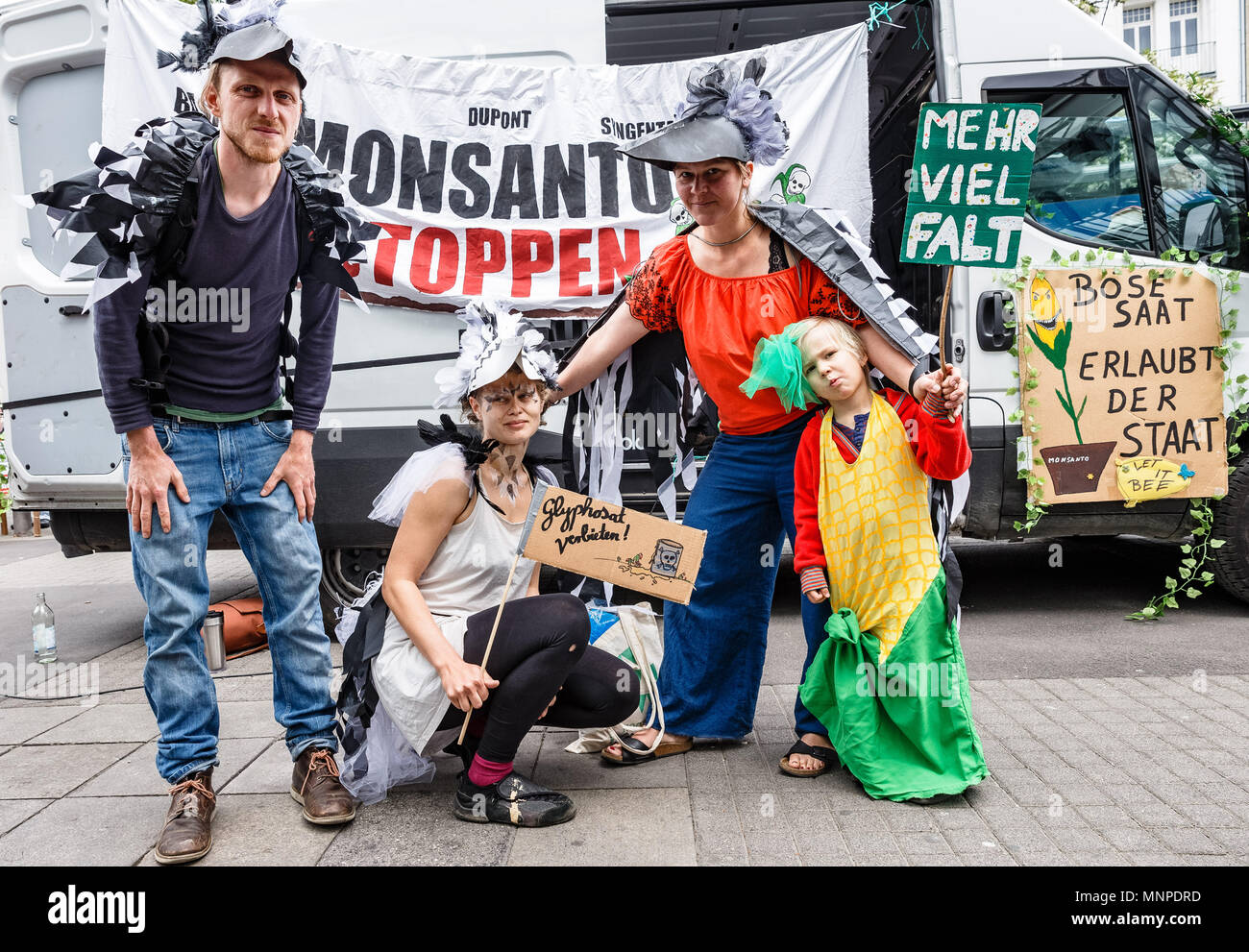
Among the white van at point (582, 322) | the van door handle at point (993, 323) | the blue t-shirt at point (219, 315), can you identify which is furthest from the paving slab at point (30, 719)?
the van door handle at point (993, 323)

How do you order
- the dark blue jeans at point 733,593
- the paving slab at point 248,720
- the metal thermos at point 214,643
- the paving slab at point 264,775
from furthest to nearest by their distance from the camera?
1. the metal thermos at point 214,643
2. the paving slab at point 248,720
3. the dark blue jeans at point 733,593
4. the paving slab at point 264,775

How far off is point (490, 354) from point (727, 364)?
2.47 ft

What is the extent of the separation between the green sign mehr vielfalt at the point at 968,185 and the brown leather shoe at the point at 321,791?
7.03ft

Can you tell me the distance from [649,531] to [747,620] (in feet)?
2.09

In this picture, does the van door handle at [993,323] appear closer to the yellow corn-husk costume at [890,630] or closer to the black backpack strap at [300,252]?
the yellow corn-husk costume at [890,630]

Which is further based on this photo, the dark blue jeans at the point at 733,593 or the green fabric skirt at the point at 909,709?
the dark blue jeans at the point at 733,593

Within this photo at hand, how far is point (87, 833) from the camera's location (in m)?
2.74

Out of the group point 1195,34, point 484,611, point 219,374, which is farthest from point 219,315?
point 1195,34

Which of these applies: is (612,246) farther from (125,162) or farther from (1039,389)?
(125,162)

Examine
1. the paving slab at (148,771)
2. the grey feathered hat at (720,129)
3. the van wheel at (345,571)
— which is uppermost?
the grey feathered hat at (720,129)

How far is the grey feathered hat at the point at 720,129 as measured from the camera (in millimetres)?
2828

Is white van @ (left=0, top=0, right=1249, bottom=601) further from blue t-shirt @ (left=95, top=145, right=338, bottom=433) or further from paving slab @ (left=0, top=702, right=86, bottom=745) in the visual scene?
blue t-shirt @ (left=95, top=145, right=338, bottom=433)

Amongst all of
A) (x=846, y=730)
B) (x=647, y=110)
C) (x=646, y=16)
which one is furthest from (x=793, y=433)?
(x=646, y=16)

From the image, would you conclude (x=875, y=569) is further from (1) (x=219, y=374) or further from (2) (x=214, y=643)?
(2) (x=214, y=643)
